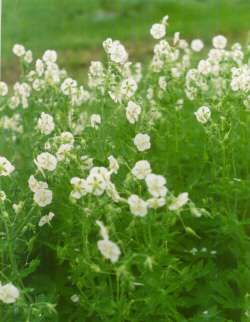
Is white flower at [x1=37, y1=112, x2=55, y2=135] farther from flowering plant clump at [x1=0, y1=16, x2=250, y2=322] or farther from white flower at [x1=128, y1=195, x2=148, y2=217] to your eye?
white flower at [x1=128, y1=195, x2=148, y2=217]

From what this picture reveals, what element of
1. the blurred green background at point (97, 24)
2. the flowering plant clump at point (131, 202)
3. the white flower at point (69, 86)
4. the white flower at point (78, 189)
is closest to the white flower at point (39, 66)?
the flowering plant clump at point (131, 202)

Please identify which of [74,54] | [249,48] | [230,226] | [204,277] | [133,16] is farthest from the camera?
[133,16]

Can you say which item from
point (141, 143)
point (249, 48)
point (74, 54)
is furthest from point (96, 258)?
point (74, 54)

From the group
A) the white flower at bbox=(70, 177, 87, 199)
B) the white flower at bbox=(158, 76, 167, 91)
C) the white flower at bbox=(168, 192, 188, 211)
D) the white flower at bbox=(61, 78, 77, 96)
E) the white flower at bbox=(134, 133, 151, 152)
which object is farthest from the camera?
the white flower at bbox=(158, 76, 167, 91)

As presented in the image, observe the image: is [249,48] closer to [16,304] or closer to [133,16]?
[16,304]

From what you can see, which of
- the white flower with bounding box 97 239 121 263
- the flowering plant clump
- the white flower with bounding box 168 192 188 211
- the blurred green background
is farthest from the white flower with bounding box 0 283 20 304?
the blurred green background
